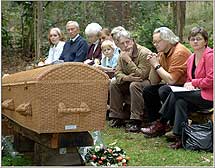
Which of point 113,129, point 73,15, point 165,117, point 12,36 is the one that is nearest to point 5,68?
point 12,36

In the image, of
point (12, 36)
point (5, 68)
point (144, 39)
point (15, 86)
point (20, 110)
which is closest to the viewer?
point (20, 110)

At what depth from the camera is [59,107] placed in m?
2.76

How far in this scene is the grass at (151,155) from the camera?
3254 millimetres

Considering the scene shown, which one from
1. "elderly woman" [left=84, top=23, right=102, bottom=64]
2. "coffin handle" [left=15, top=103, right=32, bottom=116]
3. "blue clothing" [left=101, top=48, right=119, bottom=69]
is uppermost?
"elderly woman" [left=84, top=23, right=102, bottom=64]

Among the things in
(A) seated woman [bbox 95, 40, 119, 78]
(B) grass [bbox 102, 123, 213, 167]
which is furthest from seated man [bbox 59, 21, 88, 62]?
(B) grass [bbox 102, 123, 213, 167]

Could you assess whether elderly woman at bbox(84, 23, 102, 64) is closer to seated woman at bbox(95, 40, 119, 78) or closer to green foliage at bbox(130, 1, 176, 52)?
seated woman at bbox(95, 40, 119, 78)

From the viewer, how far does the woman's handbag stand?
136 inches

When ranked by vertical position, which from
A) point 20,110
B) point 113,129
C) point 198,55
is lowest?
point 113,129

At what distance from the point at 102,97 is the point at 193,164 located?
2.77 feet

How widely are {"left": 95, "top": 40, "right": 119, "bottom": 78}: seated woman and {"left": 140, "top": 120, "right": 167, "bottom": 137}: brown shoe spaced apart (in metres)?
0.86

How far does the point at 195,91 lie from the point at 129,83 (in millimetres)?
943

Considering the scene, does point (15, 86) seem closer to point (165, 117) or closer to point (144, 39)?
point (165, 117)

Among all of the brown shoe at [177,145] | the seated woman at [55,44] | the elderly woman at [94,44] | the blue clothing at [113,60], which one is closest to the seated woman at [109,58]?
the blue clothing at [113,60]

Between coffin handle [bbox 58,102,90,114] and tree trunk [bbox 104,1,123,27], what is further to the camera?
tree trunk [bbox 104,1,123,27]
